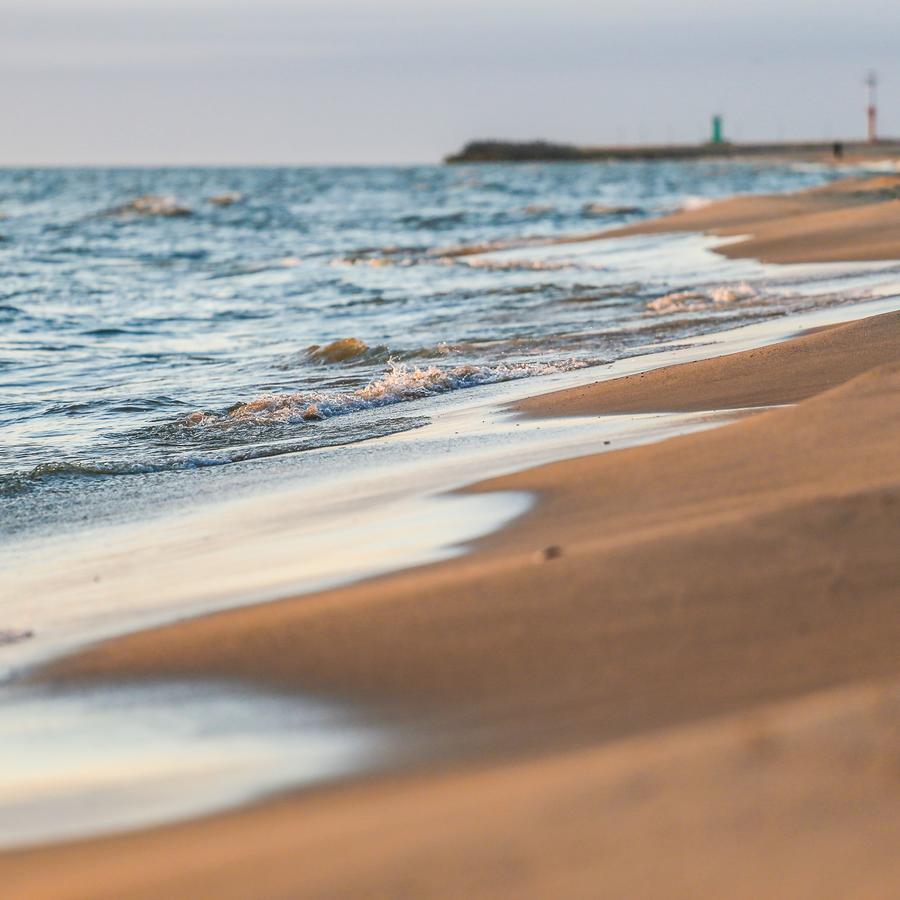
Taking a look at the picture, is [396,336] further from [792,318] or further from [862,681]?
[862,681]

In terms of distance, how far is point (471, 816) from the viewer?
1992 millimetres

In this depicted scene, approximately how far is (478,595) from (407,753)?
65 cm

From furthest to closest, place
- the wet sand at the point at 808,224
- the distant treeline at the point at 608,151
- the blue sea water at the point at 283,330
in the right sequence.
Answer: the distant treeline at the point at 608,151
the wet sand at the point at 808,224
the blue sea water at the point at 283,330

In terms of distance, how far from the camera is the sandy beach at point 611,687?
1862mm

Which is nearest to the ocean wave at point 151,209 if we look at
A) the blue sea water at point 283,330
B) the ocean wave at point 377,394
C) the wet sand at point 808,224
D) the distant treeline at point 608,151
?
the blue sea water at point 283,330

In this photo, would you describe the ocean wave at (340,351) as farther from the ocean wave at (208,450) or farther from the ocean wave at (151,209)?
the ocean wave at (151,209)

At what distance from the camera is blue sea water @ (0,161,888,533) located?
623cm

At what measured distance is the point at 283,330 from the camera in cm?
1121

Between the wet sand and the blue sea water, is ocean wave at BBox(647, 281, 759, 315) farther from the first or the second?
the wet sand

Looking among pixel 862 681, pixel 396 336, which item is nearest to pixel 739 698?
pixel 862 681

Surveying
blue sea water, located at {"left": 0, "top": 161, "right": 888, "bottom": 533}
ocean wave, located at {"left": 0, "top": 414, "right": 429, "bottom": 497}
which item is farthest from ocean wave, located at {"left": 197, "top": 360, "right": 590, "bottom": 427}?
ocean wave, located at {"left": 0, "top": 414, "right": 429, "bottom": 497}

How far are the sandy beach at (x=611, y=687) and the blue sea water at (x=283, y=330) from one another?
2.16m

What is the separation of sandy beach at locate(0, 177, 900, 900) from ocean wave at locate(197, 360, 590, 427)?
9.34ft

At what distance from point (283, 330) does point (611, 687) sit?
29.6 ft
